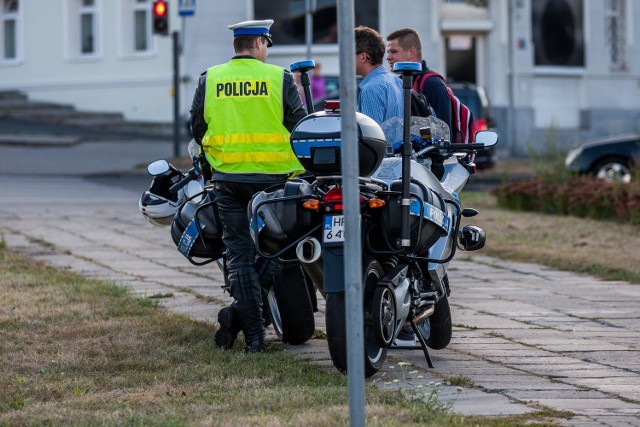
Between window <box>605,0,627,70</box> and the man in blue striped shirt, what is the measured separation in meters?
28.3

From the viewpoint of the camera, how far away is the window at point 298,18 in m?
31.4

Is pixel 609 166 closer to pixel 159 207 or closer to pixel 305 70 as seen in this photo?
pixel 159 207

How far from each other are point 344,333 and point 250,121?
1447mm

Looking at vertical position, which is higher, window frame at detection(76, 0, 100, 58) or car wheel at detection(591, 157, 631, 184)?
window frame at detection(76, 0, 100, 58)

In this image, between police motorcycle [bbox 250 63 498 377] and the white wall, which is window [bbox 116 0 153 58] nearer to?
the white wall

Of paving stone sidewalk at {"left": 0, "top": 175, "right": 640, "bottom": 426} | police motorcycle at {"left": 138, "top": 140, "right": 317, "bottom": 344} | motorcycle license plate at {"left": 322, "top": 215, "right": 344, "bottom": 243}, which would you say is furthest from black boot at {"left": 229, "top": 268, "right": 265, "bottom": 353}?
motorcycle license plate at {"left": 322, "top": 215, "right": 344, "bottom": 243}

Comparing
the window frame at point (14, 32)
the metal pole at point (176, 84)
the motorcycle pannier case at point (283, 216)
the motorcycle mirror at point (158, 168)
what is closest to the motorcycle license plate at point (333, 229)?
the motorcycle pannier case at point (283, 216)

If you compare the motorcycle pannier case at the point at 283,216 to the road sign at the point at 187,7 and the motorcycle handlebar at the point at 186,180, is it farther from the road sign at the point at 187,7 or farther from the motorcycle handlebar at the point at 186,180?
the road sign at the point at 187,7

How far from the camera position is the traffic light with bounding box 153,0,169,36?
23906 millimetres

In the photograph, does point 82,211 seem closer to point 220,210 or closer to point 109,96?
point 220,210

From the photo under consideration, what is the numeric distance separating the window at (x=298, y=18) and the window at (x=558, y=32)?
4391 millimetres

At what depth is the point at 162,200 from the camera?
8234 millimetres

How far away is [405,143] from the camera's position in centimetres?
656

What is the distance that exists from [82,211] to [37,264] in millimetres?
5350
